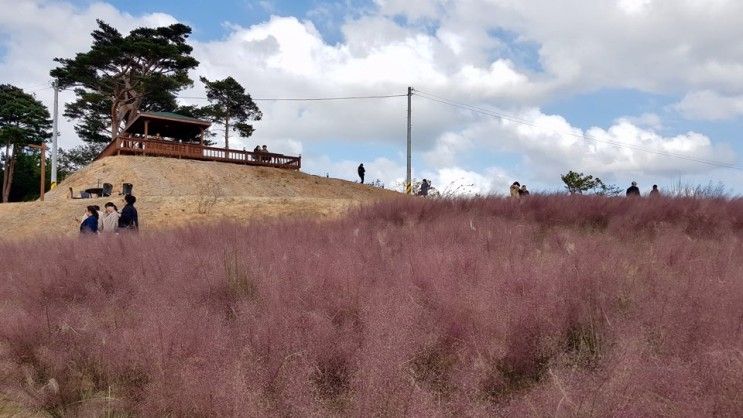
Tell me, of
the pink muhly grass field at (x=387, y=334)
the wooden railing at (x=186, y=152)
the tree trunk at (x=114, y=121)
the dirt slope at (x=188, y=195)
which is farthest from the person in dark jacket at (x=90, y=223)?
the tree trunk at (x=114, y=121)

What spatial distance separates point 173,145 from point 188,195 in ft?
46.6

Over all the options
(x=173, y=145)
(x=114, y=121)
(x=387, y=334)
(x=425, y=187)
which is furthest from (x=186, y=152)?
(x=387, y=334)

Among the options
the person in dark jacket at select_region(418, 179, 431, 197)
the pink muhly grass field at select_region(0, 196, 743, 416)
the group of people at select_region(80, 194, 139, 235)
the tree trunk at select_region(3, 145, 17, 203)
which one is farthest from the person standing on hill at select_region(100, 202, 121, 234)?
the tree trunk at select_region(3, 145, 17, 203)

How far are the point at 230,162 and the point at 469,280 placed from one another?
32.1 metres

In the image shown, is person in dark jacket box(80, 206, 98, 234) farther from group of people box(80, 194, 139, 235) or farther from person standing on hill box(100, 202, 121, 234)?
person standing on hill box(100, 202, 121, 234)

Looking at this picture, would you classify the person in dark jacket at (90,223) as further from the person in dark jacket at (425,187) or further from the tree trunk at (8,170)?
the tree trunk at (8,170)

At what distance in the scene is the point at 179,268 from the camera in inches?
209

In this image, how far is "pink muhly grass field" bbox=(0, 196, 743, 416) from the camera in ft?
8.55

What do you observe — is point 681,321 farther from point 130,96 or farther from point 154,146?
point 130,96

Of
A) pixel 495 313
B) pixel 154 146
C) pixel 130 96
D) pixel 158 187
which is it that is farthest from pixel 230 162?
pixel 495 313

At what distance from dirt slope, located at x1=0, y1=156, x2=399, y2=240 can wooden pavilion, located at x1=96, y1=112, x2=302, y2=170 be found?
1153 mm

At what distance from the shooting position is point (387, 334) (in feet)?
10.7

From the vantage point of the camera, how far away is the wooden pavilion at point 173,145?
3250cm

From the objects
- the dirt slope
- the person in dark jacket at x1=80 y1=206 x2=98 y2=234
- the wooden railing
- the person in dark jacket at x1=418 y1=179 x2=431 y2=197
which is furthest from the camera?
the wooden railing
